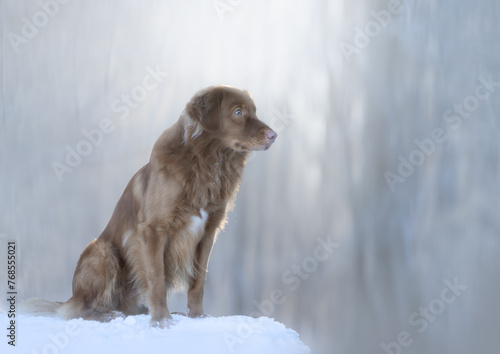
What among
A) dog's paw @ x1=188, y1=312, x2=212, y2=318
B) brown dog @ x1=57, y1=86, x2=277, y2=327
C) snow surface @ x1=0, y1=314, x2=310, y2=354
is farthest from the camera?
dog's paw @ x1=188, y1=312, x2=212, y2=318

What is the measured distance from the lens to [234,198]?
4.66 meters

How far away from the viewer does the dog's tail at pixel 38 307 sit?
475cm

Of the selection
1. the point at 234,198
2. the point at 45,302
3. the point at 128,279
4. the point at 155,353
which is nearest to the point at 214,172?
the point at 234,198

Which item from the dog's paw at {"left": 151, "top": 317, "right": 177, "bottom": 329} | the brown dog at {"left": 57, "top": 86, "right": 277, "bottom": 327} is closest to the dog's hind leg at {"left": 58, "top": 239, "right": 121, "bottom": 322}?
the brown dog at {"left": 57, "top": 86, "right": 277, "bottom": 327}

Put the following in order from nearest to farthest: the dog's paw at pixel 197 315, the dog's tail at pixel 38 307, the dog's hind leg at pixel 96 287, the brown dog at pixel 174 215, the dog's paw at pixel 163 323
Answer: the dog's paw at pixel 163 323 → the brown dog at pixel 174 215 → the dog's hind leg at pixel 96 287 → the dog's paw at pixel 197 315 → the dog's tail at pixel 38 307

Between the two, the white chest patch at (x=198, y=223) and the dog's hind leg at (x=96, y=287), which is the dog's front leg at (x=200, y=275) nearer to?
the white chest patch at (x=198, y=223)

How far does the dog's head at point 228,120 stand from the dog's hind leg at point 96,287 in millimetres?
1179

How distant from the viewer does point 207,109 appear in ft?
14.3

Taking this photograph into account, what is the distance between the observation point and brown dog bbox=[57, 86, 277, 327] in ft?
14.1

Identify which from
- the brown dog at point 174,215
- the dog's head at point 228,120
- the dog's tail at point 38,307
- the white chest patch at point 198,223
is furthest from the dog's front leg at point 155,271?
the dog's tail at point 38,307

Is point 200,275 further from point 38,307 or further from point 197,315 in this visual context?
point 38,307

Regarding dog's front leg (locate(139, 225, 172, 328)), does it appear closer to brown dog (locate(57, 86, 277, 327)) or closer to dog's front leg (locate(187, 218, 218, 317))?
brown dog (locate(57, 86, 277, 327))

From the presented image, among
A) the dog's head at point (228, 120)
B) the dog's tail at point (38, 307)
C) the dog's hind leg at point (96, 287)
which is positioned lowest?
the dog's tail at point (38, 307)

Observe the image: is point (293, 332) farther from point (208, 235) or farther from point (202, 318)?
point (208, 235)
